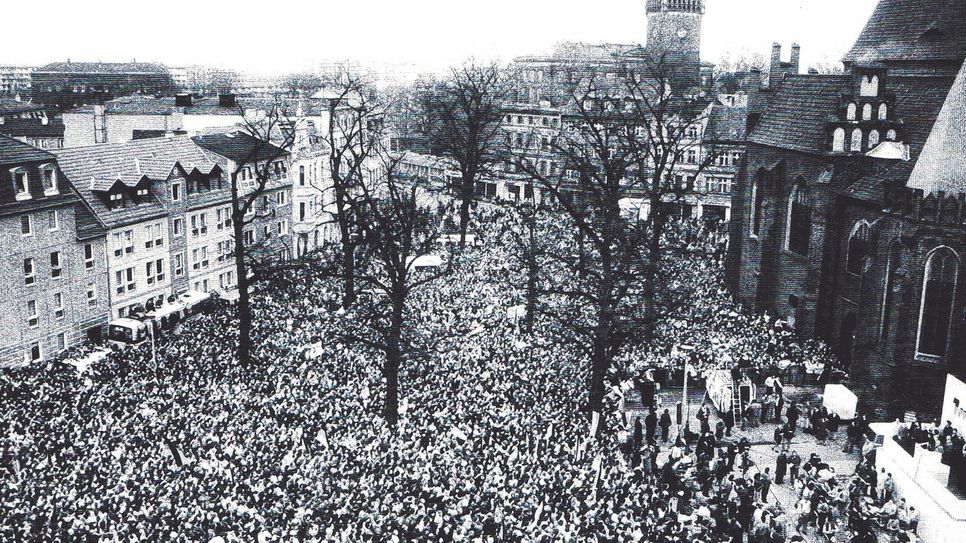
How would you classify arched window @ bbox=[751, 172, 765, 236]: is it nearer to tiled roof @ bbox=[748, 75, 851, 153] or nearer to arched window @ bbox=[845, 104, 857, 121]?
tiled roof @ bbox=[748, 75, 851, 153]

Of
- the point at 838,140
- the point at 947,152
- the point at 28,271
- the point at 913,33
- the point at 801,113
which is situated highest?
the point at 913,33

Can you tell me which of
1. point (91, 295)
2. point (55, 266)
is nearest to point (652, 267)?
point (91, 295)

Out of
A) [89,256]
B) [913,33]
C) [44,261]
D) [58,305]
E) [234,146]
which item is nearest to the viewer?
[44,261]

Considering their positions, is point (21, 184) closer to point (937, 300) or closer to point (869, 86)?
point (937, 300)

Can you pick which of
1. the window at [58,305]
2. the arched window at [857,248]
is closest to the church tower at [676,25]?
the arched window at [857,248]

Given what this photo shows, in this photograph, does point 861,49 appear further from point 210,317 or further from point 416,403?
point 210,317

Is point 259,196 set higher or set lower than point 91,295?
higher

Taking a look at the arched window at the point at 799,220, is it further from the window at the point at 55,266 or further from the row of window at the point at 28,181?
the row of window at the point at 28,181

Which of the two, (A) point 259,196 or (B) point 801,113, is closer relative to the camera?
(B) point 801,113
